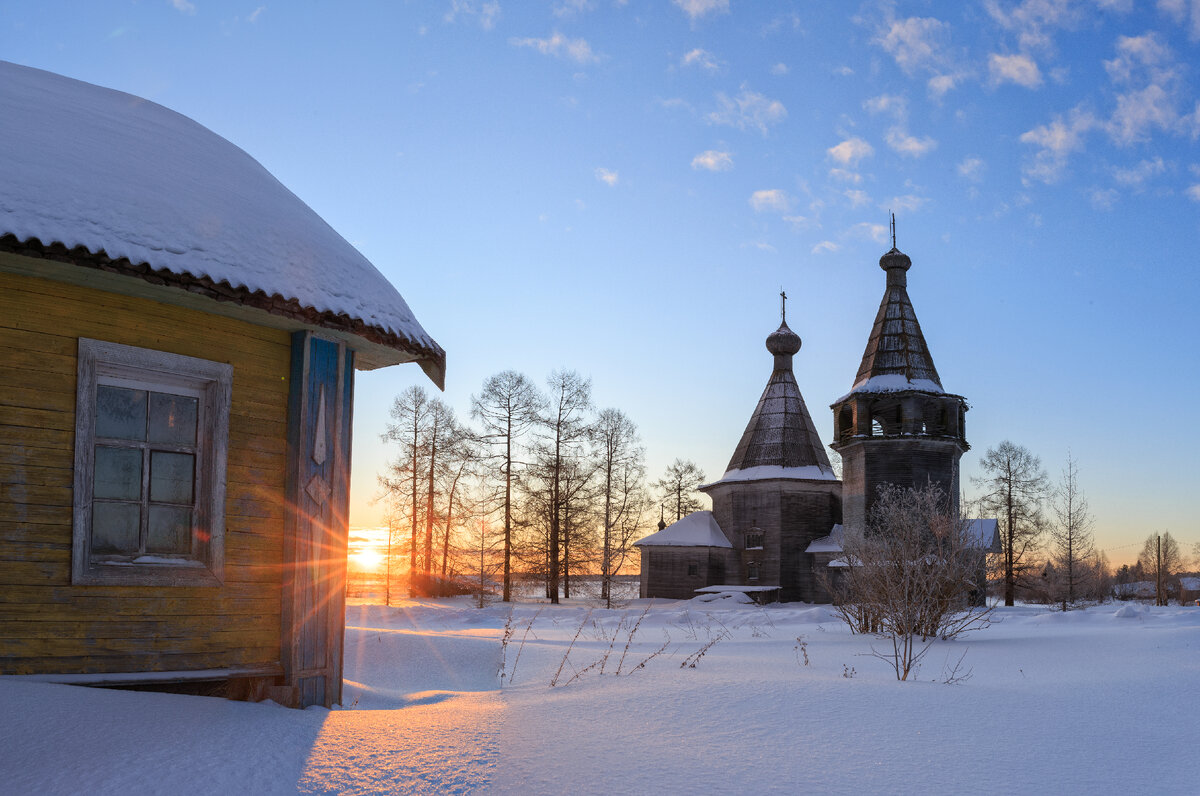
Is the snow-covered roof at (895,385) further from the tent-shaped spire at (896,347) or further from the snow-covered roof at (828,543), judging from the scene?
the snow-covered roof at (828,543)

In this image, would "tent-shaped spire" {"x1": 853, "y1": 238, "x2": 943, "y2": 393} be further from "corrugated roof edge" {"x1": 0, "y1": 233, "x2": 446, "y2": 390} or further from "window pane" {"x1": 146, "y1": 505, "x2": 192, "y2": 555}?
"window pane" {"x1": 146, "y1": 505, "x2": 192, "y2": 555}

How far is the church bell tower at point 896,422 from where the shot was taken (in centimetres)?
2770

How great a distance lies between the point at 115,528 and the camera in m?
6.02

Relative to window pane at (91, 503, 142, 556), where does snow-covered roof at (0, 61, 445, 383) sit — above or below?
above

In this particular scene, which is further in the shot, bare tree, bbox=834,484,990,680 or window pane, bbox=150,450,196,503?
bare tree, bbox=834,484,990,680

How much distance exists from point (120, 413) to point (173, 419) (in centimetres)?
35

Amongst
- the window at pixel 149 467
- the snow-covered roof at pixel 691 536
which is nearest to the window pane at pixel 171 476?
the window at pixel 149 467

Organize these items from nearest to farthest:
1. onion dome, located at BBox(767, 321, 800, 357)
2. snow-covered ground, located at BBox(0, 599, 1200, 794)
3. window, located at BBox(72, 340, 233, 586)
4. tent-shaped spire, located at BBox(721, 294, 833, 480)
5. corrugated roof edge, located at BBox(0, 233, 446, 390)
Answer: snow-covered ground, located at BBox(0, 599, 1200, 794) < corrugated roof edge, located at BBox(0, 233, 446, 390) < window, located at BBox(72, 340, 233, 586) < tent-shaped spire, located at BBox(721, 294, 833, 480) < onion dome, located at BBox(767, 321, 800, 357)

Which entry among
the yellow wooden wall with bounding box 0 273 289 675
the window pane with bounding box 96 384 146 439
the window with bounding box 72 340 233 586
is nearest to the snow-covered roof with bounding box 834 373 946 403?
the yellow wooden wall with bounding box 0 273 289 675

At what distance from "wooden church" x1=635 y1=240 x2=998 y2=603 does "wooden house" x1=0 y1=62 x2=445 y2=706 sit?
2329 centimetres

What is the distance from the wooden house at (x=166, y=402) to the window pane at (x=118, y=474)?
1 centimetres

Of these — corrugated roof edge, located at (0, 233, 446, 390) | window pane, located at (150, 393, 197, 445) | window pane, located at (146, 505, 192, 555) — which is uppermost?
corrugated roof edge, located at (0, 233, 446, 390)

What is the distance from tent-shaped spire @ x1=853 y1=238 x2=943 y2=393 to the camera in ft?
93.7

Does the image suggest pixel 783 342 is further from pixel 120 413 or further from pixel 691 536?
pixel 120 413
